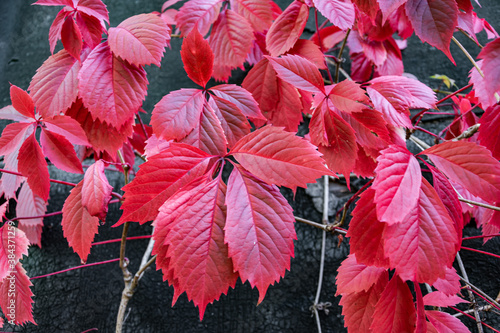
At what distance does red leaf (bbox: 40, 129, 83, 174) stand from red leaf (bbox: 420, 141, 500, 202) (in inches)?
24.2

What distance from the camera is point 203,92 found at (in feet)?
1.59

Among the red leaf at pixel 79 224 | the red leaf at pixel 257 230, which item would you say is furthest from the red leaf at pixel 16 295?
the red leaf at pixel 257 230

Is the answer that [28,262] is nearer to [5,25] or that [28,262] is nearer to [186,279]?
[186,279]

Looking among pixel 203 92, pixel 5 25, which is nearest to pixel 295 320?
pixel 203 92

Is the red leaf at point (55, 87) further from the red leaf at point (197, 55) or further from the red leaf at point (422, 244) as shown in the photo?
the red leaf at point (422, 244)

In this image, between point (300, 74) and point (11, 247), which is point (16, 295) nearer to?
point (11, 247)

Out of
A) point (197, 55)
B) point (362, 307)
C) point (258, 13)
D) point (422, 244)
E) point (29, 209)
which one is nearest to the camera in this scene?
point (422, 244)

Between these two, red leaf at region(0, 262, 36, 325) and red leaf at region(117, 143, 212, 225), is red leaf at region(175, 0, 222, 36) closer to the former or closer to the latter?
red leaf at region(117, 143, 212, 225)

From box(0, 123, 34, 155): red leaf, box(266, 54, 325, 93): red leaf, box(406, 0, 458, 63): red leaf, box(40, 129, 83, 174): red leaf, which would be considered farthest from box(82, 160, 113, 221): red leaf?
box(406, 0, 458, 63): red leaf

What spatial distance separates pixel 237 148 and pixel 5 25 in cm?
163

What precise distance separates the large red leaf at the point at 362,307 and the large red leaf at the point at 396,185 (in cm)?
27

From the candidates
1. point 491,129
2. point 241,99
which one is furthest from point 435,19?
point 241,99

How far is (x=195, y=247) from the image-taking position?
1.23 ft

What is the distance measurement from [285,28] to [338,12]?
12 centimetres
